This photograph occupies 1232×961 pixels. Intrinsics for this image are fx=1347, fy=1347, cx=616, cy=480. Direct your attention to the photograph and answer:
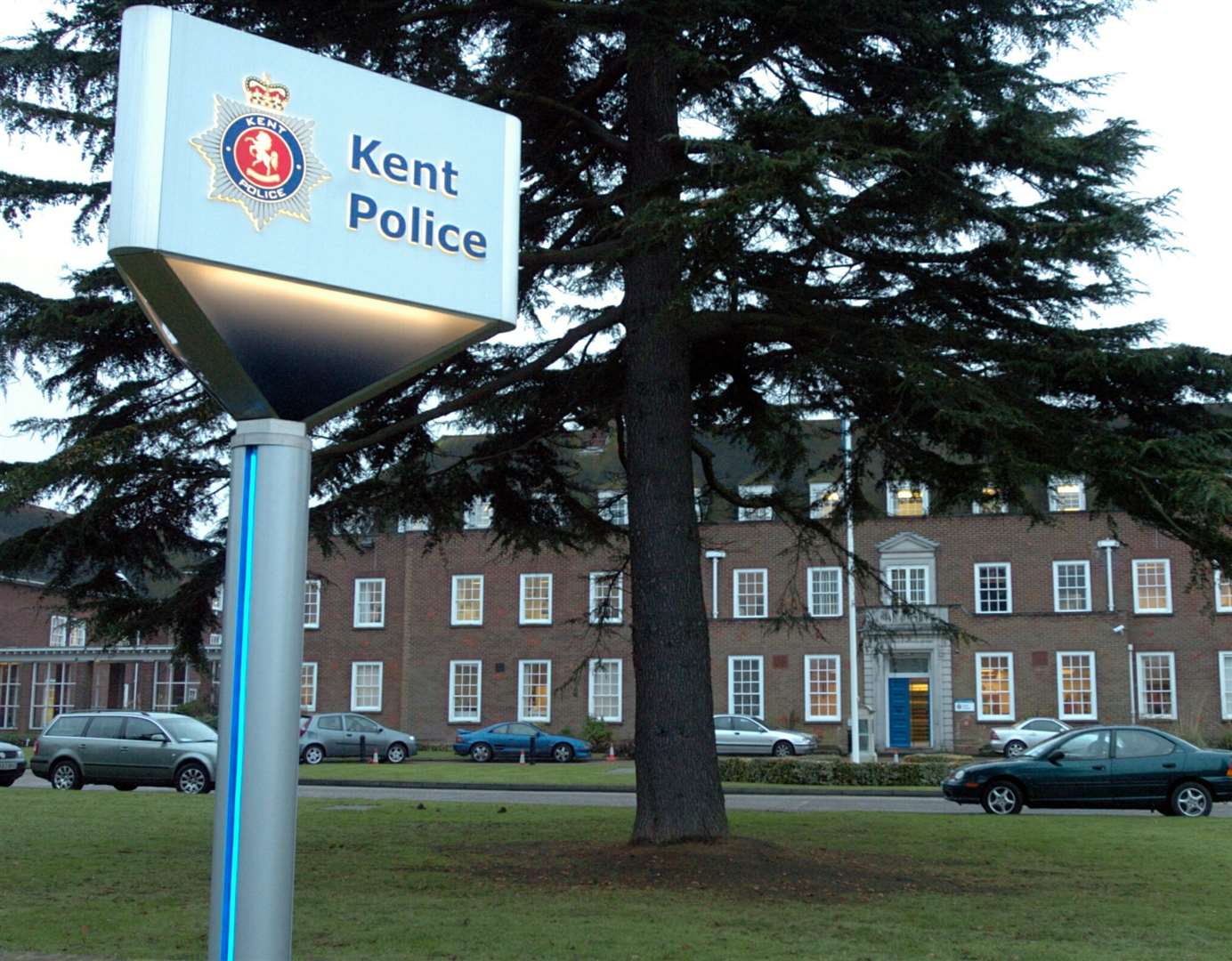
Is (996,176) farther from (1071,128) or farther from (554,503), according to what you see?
(554,503)

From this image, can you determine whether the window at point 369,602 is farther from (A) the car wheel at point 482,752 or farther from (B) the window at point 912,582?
(B) the window at point 912,582

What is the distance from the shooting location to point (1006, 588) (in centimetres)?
4500

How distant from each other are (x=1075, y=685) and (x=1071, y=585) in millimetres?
3262

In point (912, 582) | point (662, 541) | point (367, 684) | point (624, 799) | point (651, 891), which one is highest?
point (912, 582)

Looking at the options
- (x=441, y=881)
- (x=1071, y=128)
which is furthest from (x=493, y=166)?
(x=441, y=881)

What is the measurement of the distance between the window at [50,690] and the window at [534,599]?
21102 millimetres

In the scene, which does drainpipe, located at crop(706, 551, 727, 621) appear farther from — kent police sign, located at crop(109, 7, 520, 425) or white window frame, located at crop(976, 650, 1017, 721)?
kent police sign, located at crop(109, 7, 520, 425)

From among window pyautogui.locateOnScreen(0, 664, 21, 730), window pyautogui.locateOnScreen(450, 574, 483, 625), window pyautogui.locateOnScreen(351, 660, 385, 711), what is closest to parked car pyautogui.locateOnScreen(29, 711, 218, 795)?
window pyautogui.locateOnScreen(450, 574, 483, 625)

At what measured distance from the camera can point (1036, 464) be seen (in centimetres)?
1056

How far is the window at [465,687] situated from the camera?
49.3 metres

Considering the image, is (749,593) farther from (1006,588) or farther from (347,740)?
(347,740)

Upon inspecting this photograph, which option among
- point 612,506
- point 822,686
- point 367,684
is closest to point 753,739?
point 822,686

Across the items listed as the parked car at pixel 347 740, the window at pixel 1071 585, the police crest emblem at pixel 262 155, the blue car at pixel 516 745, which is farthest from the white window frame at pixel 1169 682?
the police crest emblem at pixel 262 155

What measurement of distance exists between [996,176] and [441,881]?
7763 millimetres
